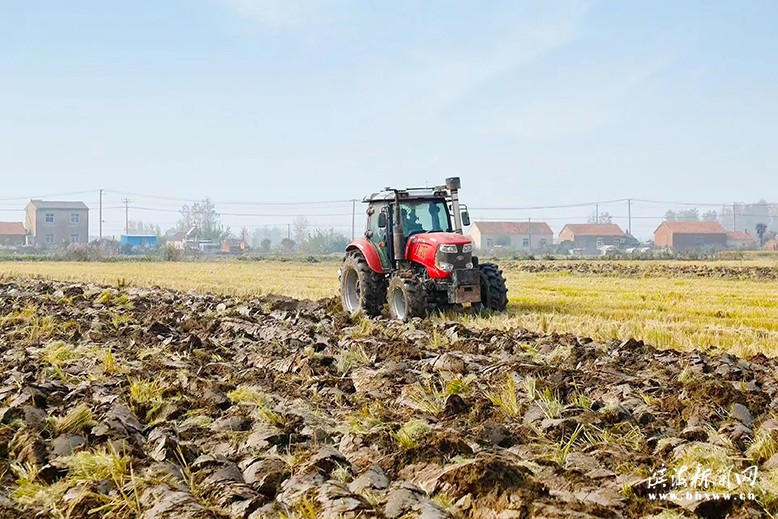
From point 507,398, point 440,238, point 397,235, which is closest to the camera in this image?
point 507,398

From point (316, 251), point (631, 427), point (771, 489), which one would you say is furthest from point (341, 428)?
point (316, 251)

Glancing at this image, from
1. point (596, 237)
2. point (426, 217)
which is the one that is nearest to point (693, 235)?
point (596, 237)

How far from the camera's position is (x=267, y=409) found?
575 cm

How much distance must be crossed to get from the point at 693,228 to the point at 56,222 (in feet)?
249

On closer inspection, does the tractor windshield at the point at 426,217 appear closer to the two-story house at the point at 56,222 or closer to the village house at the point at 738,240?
the two-story house at the point at 56,222

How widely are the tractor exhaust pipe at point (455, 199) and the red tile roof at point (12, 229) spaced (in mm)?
87618

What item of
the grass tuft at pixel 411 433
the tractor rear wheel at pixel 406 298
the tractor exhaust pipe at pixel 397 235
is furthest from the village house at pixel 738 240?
the grass tuft at pixel 411 433

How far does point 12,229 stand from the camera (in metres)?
90.0

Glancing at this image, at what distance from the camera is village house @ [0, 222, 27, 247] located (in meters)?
88.2

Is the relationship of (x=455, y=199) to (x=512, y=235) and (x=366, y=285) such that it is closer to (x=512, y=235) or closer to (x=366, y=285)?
(x=366, y=285)

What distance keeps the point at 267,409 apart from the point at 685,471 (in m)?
2.90

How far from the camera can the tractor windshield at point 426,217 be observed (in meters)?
12.9

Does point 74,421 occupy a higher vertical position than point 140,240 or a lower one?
lower

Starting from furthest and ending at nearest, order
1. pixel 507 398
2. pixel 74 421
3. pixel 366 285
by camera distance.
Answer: pixel 366 285 → pixel 507 398 → pixel 74 421
